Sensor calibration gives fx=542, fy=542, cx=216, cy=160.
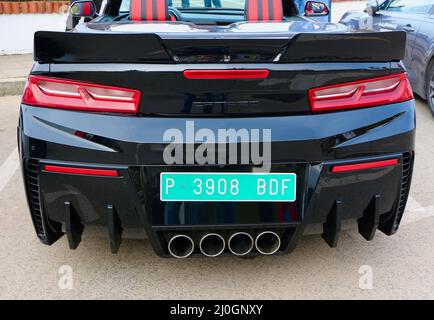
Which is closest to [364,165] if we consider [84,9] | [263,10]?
[263,10]

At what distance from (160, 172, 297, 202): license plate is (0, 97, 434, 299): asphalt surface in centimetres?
52

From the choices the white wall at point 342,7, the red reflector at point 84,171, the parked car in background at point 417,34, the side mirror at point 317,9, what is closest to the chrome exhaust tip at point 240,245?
the red reflector at point 84,171

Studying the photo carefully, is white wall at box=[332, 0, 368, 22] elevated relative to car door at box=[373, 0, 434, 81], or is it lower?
lower

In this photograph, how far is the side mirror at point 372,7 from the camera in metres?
7.29

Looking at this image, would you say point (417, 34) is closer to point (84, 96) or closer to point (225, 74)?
point (225, 74)

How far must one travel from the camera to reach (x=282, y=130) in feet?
7.38

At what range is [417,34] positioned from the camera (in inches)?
244

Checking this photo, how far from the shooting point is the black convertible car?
2225mm

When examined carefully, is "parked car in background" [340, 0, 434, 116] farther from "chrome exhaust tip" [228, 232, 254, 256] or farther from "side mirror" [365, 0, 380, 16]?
"chrome exhaust tip" [228, 232, 254, 256]

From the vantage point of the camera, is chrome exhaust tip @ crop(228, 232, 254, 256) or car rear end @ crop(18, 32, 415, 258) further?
chrome exhaust tip @ crop(228, 232, 254, 256)

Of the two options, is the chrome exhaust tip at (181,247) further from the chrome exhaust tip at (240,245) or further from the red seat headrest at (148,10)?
the red seat headrest at (148,10)

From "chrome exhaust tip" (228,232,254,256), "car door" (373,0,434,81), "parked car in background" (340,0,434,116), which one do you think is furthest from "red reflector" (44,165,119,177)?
"car door" (373,0,434,81)

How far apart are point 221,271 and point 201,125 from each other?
0.93 metres

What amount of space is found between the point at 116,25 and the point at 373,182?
152 cm
